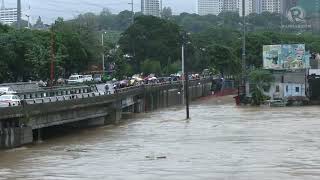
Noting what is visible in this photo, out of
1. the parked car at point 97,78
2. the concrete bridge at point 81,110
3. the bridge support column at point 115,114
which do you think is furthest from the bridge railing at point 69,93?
the parked car at point 97,78

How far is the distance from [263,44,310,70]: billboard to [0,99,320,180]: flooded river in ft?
90.4

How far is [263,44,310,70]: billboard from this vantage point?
90.5 metres

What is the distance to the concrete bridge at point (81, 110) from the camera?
43094mm

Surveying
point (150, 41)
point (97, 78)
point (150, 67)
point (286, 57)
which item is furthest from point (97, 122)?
point (150, 41)

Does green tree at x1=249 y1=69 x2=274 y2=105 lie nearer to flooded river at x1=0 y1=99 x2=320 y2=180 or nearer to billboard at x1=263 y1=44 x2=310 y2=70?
billboard at x1=263 y1=44 x2=310 y2=70

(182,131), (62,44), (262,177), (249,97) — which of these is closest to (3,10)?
(62,44)

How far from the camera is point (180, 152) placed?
39.7 meters

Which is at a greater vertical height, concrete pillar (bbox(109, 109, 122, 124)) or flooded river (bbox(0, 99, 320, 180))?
concrete pillar (bbox(109, 109, 122, 124))

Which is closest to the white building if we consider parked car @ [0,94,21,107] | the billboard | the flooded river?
the billboard

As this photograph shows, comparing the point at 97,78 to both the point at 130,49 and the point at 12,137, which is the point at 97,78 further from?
the point at 12,137

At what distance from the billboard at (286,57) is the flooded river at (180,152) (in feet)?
90.4

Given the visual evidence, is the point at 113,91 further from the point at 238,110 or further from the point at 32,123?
the point at 32,123

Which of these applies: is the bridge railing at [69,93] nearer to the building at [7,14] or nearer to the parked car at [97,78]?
the parked car at [97,78]

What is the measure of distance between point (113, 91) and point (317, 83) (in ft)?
96.5
